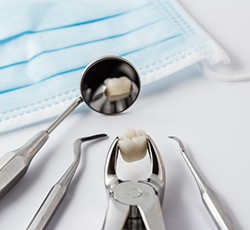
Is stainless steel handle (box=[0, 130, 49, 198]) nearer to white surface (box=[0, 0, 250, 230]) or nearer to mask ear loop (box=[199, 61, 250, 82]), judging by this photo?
white surface (box=[0, 0, 250, 230])

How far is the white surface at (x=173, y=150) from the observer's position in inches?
15.6

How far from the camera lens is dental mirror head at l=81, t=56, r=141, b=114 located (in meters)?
0.52

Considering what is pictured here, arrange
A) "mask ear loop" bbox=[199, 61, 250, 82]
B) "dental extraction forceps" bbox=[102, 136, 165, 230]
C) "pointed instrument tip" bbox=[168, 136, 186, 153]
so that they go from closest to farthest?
1. "dental extraction forceps" bbox=[102, 136, 165, 230]
2. "pointed instrument tip" bbox=[168, 136, 186, 153]
3. "mask ear loop" bbox=[199, 61, 250, 82]

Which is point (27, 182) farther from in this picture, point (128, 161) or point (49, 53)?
point (49, 53)

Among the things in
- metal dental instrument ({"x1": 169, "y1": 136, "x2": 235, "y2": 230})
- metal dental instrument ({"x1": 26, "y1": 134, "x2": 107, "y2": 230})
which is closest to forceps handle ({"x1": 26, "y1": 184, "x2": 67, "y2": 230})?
metal dental instrument ({"x1": 26, "y1": 134, "x2": 107, "y2": 230})

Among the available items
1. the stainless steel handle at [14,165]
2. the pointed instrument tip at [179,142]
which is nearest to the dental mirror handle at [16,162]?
the stainless steel handle at [14,165]

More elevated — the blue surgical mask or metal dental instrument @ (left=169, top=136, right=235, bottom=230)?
the blue surgical mask

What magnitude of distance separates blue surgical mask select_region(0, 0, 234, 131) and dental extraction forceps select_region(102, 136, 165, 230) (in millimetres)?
157

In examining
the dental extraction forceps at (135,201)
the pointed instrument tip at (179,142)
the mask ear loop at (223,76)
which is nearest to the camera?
the dental extraction forceps at (135,201)

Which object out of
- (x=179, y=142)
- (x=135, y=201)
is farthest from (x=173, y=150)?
(x=135, y=201)

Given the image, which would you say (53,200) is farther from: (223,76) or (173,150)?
(223,76)

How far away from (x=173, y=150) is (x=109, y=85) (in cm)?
10

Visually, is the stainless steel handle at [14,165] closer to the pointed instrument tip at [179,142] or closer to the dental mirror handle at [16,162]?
the dental mirror handle at [16,162]

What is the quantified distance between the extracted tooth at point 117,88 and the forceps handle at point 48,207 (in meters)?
0.14
